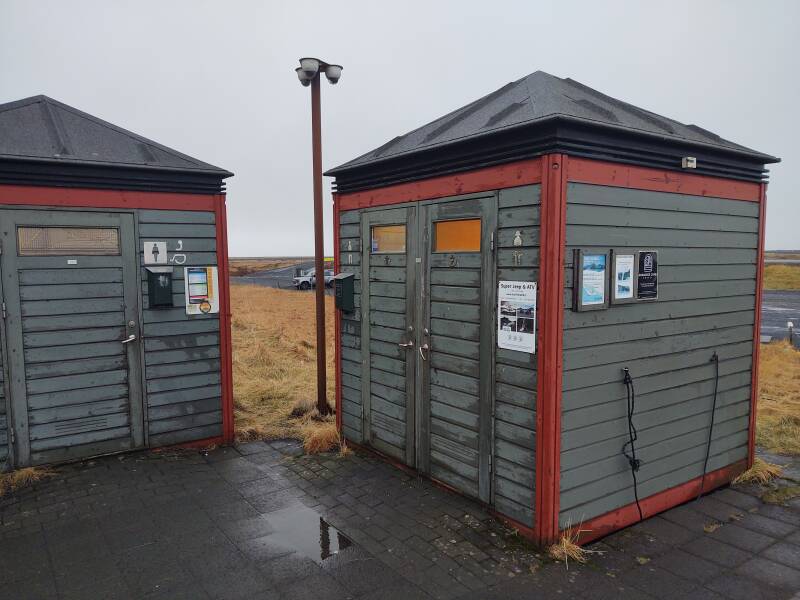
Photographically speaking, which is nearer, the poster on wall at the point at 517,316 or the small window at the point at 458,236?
the poster on wall at the point at 517,316

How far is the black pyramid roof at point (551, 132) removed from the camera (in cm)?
393

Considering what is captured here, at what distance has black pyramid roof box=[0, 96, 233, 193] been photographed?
536 cm

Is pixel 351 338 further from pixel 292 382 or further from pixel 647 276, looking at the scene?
pixel 292 382

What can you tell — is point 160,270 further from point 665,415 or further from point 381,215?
point 665,415

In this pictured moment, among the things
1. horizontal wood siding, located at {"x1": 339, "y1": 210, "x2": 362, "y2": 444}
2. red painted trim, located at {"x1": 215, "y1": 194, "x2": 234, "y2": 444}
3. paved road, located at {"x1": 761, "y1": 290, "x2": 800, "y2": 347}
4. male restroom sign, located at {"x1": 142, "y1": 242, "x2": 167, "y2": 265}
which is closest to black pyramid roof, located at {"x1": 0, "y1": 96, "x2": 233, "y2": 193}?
red painted trim, located at {"x1": 215, "y1": 194, "x2": 234, "y2": 444}

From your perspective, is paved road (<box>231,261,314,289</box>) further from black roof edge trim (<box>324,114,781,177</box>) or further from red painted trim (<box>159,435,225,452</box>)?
black roof edge trim (<box>324,114,781,177</box>)

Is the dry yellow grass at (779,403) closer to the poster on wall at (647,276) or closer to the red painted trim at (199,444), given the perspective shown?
the poster on wall at (647,276)

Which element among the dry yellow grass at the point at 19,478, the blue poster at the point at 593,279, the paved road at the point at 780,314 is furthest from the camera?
the paved road at the point at 780,314

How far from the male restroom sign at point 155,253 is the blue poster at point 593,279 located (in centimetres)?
430

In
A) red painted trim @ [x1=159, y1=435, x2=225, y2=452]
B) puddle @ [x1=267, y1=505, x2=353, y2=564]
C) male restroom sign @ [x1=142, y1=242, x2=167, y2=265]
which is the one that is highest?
male restroom sign @ [x1=142, y1=242, x2=167, y2=265]

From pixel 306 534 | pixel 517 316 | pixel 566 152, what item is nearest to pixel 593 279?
pixel 517 316

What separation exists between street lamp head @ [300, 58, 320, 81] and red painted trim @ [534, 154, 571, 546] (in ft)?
12.7

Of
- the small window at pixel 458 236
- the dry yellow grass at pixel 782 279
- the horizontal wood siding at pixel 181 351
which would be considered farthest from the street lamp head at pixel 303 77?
the dry yellow grass at pixel 782 279

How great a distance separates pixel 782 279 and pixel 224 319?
4800cm
